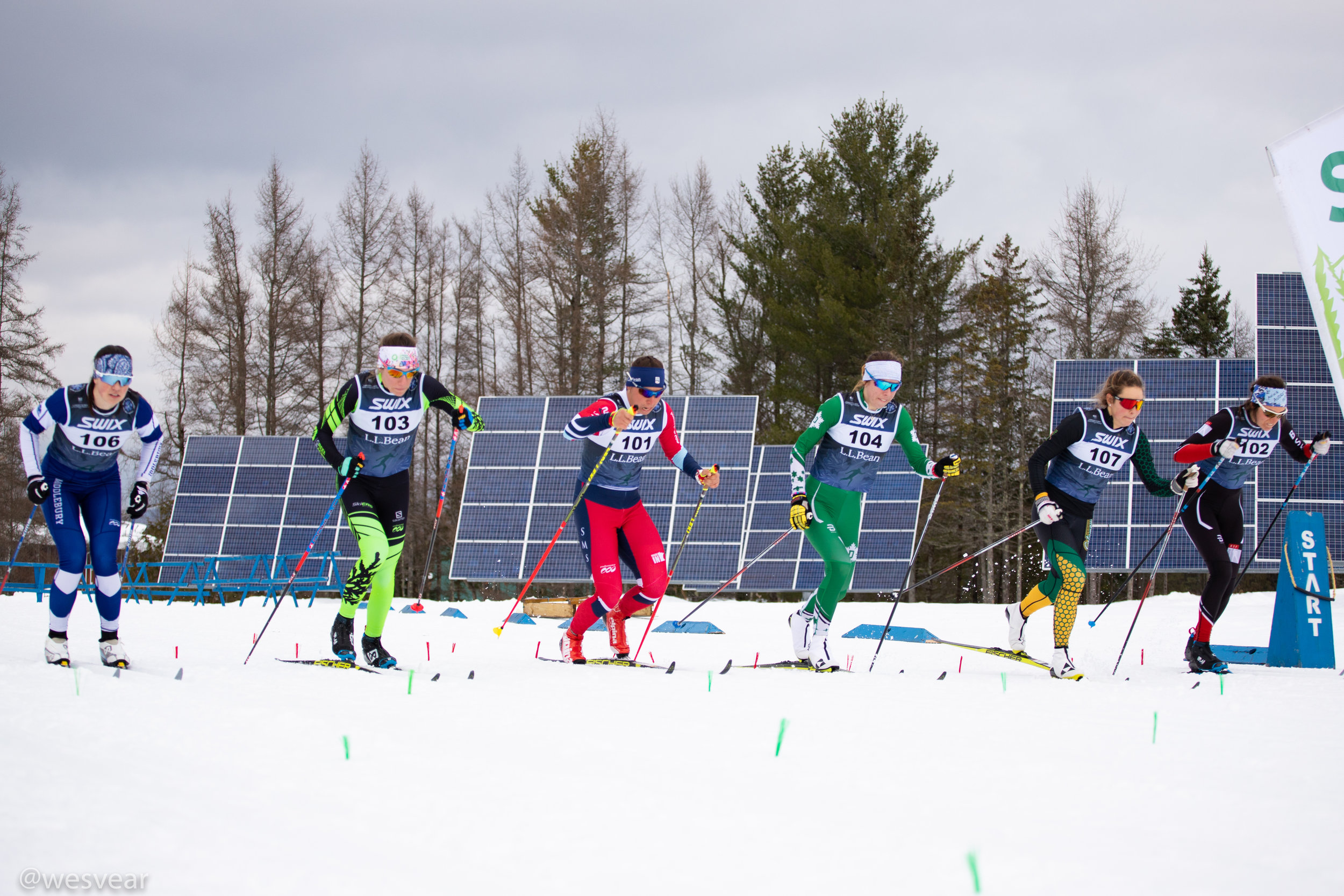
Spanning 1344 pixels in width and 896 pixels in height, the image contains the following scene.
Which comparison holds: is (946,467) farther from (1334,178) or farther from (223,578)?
(223,578)

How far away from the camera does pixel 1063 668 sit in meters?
6.46

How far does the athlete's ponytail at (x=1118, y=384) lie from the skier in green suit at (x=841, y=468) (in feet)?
3.74

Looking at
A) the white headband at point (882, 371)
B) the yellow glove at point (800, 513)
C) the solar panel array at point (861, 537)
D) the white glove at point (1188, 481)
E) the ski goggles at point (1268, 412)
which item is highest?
the white headband at point (882, 371)

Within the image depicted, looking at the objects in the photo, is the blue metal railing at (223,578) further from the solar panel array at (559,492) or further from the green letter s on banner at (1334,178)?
the green letter s on banner at (1334,178)

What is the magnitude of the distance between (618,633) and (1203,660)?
3943 millimetres

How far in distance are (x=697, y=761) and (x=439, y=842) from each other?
1.12 metres

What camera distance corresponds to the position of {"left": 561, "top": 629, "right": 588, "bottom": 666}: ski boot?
677cm

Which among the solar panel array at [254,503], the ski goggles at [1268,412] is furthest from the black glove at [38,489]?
the solar panel array at [254,503]

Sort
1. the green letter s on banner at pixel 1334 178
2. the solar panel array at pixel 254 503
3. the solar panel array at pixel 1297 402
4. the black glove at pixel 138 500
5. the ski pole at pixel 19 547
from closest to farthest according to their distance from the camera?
the black glove at pixel 138 500 → the ski pole at pixel 19 547 → the green letter s on banner at pixel 1334 178 → the solar panel array at pixel 1297 402 → the solar panel array at pixel 254 503

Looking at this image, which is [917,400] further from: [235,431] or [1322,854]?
[1322,854]

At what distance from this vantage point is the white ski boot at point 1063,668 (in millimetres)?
6375

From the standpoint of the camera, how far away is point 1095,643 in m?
9.52

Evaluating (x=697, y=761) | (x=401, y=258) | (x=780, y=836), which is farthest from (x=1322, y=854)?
(x=401, y=258)

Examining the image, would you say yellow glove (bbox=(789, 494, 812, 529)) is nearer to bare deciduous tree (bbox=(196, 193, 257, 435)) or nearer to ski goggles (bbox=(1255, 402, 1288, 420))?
ski goggles (bbox=(1255, 402, 1288, 420))
